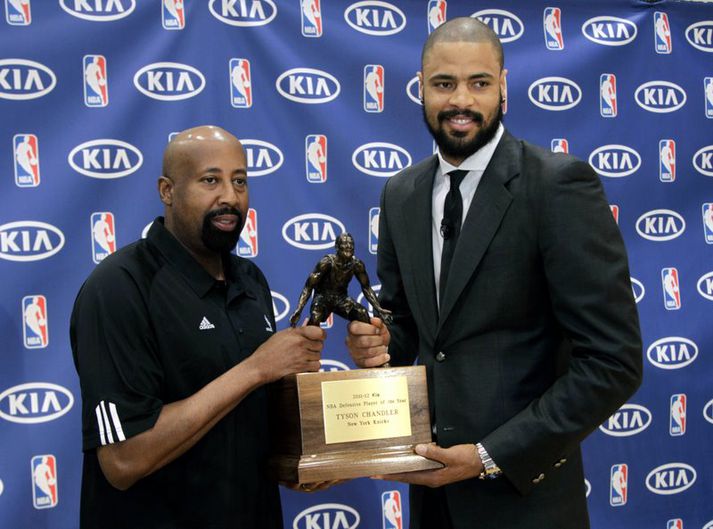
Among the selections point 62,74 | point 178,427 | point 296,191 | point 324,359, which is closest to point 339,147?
point 296,191

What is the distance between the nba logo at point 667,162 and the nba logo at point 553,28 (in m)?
0.68

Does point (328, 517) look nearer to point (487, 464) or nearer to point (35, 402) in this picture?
point (35, 402)

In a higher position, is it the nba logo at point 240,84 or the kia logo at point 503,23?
the kia logo at point 503,23

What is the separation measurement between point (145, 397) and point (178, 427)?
12 centimetres

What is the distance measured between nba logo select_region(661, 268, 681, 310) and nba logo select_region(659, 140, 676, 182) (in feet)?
1.42

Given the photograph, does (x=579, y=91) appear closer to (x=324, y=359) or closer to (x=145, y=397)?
(x=324, y=359)

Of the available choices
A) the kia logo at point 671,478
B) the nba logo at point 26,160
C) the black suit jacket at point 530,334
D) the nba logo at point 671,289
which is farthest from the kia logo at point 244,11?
the kia logo at point 671,478

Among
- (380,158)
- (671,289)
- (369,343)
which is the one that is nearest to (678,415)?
(671,289)

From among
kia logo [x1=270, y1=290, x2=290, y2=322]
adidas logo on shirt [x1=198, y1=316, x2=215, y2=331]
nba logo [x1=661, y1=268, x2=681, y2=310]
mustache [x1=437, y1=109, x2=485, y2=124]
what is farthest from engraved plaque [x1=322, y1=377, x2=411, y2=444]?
nba logo [x1=661, y1=268, x2=681, y2=310]

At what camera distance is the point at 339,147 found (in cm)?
340

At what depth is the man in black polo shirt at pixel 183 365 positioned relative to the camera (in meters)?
2.08

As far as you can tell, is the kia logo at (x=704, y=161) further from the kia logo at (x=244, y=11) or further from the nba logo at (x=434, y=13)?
the kia logo at (x=244, y=11)

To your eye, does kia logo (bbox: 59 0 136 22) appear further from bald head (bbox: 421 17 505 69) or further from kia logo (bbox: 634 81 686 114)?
kia logo (bbox: 634 81 686 114)

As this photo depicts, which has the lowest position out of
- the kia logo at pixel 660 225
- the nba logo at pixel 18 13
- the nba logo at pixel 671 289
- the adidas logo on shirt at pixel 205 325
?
the adidas logo on shirt at pixel 205 325
